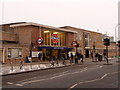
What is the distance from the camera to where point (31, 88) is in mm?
8680

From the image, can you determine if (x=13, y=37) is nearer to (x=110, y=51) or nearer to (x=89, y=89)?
(x=89, y=89)

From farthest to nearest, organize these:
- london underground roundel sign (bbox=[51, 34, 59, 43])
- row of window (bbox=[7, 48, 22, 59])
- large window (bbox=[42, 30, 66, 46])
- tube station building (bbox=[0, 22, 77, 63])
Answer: london underground roundel sign (bbox=[51, 34, 59, 43])
large window (bbox=[42, 30, 66, 46])
tube station building (bbox=[0, 22, 77, 63])
row of window (bbox=[7, 48, 22, 59])

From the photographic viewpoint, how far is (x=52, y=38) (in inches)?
1383

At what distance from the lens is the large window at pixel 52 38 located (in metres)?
34.5

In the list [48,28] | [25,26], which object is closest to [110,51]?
[48,28]

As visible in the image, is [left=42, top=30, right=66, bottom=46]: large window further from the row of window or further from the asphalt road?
the asphalt road

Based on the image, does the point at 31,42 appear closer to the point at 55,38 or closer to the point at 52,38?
the point at 52,38

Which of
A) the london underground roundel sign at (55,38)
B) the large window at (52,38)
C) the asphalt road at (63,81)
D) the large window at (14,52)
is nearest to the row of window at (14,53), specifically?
the large window at (14,52)

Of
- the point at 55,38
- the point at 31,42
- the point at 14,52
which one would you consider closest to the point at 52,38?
the point at 55,38

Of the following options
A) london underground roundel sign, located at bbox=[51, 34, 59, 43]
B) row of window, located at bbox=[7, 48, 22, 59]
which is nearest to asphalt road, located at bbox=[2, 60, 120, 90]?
row of window, located at bbox=[7, 48, 22, 59]

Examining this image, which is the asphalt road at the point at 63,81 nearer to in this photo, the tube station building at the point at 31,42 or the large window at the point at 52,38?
the tube station building at the point at 31,42

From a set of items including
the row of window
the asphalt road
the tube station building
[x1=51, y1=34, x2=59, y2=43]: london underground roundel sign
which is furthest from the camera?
[x1=51, y1=34, x2=59, y2=43]: london underground roundel sign

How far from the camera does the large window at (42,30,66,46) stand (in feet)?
113

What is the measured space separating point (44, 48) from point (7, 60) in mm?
7842
